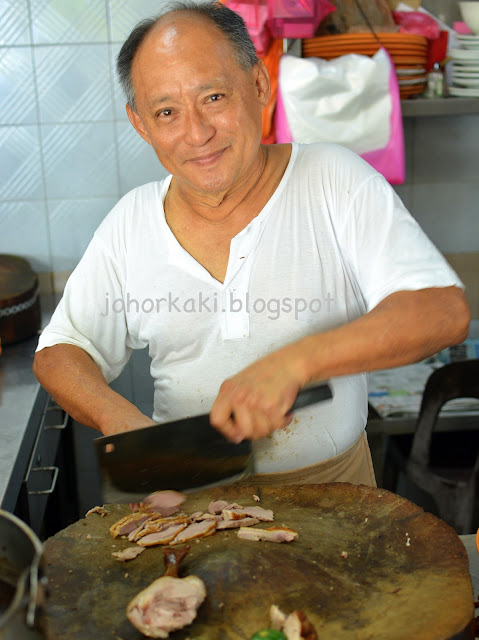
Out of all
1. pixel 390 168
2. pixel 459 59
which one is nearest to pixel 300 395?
pixel 390 168

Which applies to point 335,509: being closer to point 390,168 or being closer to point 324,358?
point 324,358

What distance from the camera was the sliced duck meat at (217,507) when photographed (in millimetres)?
1285

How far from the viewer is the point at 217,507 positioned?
4.24ft

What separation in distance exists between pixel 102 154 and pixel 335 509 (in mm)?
2031

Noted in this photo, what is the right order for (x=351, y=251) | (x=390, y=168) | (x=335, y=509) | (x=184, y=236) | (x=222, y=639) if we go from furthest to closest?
(x=390, y=168), (x=184, y=236), (x=351, y=251), (x=335, y=509), (x=222, y=639)

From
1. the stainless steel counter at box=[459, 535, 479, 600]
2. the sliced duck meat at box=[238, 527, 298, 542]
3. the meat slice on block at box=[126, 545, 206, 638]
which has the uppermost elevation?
the meat slice on block at box=[126, 545, 206, 638]

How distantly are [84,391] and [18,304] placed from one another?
1.13 metres

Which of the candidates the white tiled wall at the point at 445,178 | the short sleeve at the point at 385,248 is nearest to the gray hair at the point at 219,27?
the short sleeve at the point at 385,248

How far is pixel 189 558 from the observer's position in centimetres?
115

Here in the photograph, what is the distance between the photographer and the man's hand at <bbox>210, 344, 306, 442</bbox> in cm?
119

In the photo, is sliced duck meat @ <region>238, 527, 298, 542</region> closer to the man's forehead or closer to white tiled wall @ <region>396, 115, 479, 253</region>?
the man's forehead

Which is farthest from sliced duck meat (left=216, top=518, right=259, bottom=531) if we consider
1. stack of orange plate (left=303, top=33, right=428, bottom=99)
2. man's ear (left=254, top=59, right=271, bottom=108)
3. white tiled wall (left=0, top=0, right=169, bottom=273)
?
white tiled wall (left=0, top=0, right=169, bottom=273)

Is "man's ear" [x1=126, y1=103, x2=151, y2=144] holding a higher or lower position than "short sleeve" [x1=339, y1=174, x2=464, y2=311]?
higher

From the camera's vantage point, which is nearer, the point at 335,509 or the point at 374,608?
the point at 374,608
